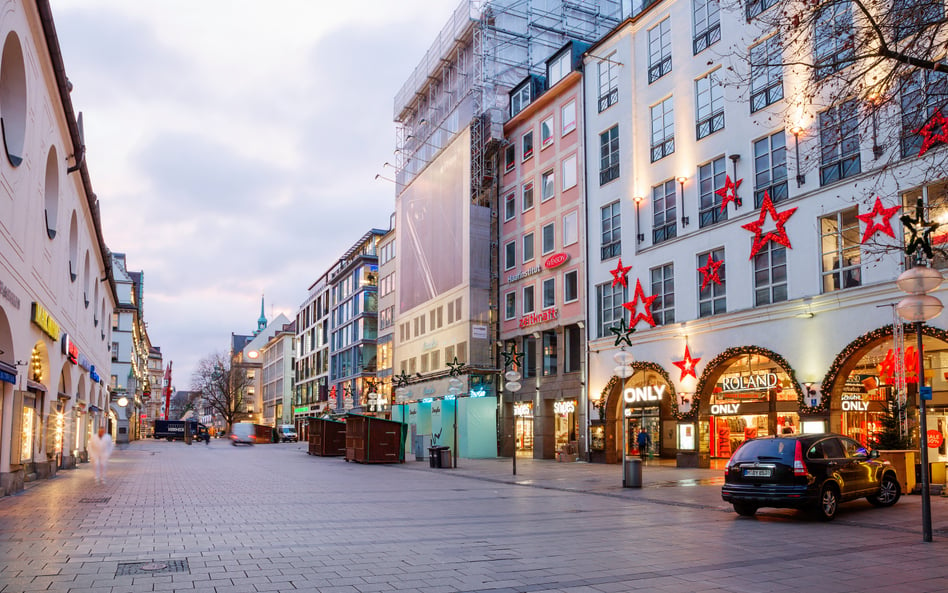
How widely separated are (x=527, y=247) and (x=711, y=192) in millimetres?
14620

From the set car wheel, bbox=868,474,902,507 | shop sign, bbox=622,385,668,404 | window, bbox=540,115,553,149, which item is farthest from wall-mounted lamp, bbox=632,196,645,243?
car wheel, bbox=868,474,902,507

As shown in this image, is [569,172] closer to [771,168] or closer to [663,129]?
[663,129]

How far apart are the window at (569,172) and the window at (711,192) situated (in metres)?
9.14

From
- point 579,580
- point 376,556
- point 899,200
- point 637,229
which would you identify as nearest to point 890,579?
point 579,580

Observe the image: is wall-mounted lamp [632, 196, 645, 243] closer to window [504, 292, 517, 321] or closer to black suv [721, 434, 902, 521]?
window [504, 292, 517, 321]

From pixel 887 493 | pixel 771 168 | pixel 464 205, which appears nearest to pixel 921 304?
pixel 887 493

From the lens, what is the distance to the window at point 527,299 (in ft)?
141

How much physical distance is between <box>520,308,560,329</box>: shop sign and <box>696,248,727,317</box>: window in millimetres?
10346

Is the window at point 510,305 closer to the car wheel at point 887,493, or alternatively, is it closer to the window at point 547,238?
the window at point 547,238

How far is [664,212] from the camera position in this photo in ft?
108

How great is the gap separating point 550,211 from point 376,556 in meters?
31.9

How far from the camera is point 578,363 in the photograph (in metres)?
38.3

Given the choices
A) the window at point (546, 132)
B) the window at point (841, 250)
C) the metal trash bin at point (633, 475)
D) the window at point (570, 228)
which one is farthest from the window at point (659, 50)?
the metal trash bin at point (633, 475)

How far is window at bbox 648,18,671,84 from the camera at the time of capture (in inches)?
1305
